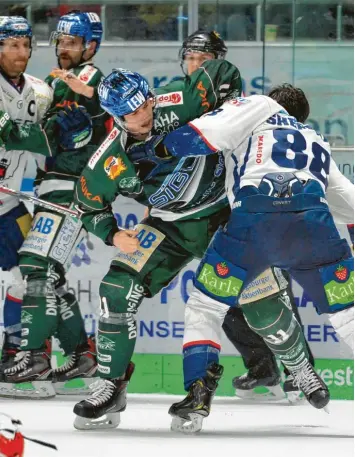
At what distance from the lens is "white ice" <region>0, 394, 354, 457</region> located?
374 centimetres

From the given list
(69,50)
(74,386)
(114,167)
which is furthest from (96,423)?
(69,50)

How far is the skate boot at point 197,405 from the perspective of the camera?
157 inches

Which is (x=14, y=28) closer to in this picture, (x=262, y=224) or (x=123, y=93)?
(x=123, y=93)

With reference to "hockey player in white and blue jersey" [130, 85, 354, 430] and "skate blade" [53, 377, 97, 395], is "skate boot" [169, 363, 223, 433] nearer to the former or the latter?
"hockey player in white and blue jersey" [130, 85, 354, 430]

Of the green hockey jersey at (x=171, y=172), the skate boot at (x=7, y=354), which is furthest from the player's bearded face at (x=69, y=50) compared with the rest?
the skate boot at (x=7, y=354)

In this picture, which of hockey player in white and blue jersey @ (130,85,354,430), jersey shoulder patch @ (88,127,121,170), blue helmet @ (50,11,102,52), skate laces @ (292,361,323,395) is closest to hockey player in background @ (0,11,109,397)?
blue helmet @ (50,11,102,52)

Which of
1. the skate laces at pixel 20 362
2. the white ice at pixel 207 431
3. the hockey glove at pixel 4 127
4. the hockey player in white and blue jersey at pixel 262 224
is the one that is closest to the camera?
the white ice at pixel 207 431

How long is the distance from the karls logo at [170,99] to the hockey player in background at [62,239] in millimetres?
721

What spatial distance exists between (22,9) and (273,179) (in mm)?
1801

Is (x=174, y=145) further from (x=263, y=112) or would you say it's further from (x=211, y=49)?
(x=211, y=49)

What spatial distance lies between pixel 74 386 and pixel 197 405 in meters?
1.27

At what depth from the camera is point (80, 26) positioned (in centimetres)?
504

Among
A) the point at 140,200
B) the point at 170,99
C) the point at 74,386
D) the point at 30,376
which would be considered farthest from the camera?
the point at 74,386

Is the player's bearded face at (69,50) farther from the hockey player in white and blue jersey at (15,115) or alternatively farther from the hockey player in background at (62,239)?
the hockey player in white and blue jersey at (15,115)
